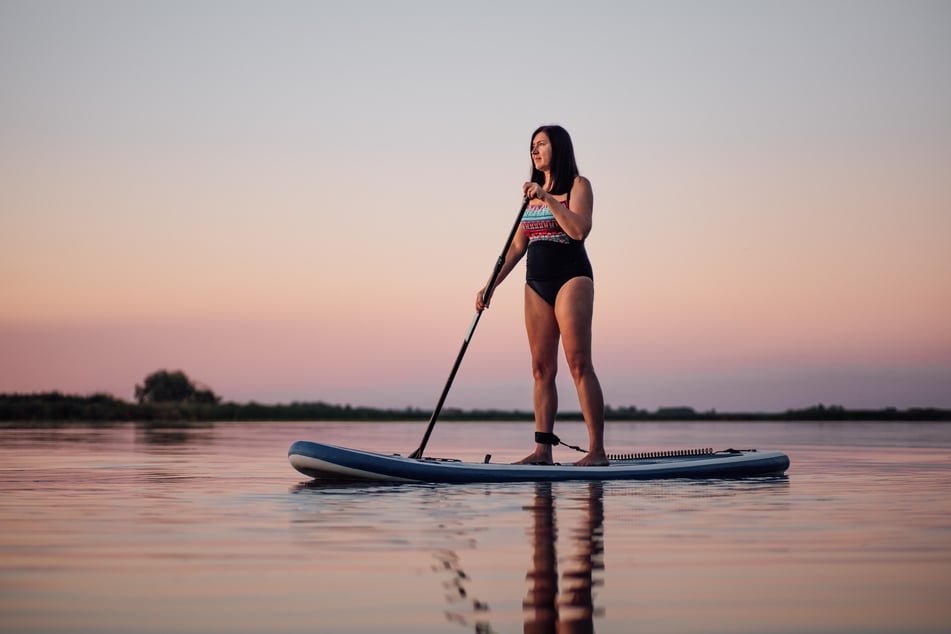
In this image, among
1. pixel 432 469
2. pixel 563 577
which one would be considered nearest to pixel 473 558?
pixel 563 577

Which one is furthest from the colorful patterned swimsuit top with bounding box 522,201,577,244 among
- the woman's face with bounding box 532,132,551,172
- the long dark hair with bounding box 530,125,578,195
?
the woman's face with bounding box 532,132,551,172

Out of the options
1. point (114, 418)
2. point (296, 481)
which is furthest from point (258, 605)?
point (114, 418)

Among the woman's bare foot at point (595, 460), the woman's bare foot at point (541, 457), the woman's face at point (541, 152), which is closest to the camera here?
the woman's bare foot at point (595, 460)

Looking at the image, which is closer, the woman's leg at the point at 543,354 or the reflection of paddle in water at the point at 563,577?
the reflection of paddle in water at the point at 563,577

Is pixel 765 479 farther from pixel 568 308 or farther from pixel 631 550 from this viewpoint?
pixel 631 550

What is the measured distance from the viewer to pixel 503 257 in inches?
363

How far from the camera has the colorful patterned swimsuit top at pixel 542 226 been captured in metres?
8.91

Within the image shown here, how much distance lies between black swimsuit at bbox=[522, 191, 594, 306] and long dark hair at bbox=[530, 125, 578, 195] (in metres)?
0.16

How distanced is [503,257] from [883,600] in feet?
19.4

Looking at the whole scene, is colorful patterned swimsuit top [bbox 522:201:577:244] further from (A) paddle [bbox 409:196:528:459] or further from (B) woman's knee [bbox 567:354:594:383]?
(B) woman's knee [bbox 567:354:594:383]

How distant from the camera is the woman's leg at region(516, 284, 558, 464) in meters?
9.05

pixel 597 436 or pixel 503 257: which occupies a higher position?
pixel 503 257

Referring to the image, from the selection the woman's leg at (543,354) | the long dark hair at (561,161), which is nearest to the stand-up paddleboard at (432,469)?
the woman's leg at (543,354)

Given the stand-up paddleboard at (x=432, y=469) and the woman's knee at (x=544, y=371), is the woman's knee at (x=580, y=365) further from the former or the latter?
the stand-up paddleboard at (x=432, y=469)
